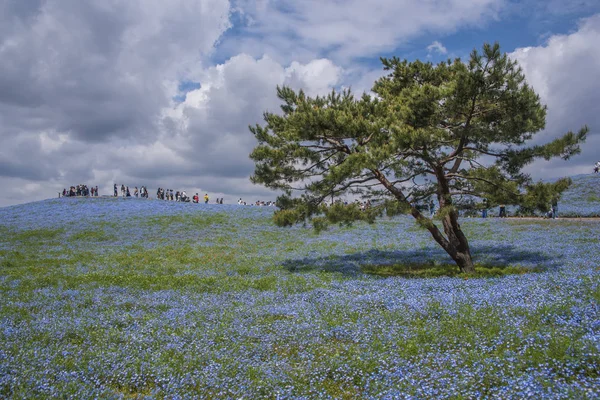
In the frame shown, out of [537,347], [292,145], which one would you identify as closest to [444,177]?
[292,145]

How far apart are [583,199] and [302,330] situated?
50.1 metres

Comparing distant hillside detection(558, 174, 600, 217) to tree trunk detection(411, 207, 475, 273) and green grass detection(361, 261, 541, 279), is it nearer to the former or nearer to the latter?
green grass detection(361, 261, 541, 279)

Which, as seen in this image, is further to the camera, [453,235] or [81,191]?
[81,191]

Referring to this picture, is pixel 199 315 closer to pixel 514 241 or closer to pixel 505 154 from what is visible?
Result: pixel 505 154

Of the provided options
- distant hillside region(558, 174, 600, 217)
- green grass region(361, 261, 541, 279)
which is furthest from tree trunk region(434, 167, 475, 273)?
distant hillside region(558, 174, 600, 217)

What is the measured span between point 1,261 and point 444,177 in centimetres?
2348

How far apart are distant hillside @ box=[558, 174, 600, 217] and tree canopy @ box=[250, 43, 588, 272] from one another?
24.8 metres

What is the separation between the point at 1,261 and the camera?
2347cm

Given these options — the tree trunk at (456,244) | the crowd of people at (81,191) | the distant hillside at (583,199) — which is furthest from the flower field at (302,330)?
the crowd of people at (81,191)

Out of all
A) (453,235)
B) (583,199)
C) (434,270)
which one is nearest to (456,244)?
(453,235)

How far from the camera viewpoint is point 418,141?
52.4 feet

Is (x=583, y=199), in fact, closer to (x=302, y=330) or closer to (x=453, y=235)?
(x=453, y=235)

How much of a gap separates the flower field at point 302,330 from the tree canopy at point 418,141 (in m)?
3.25

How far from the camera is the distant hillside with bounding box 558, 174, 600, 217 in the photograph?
1606 inches
